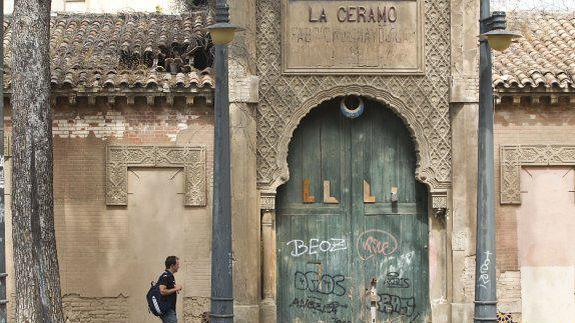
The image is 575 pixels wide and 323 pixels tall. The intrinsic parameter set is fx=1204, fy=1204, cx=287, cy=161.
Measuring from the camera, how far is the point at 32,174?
16.4 m

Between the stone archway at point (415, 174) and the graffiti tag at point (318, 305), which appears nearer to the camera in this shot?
the stone archway at point (415, 174)

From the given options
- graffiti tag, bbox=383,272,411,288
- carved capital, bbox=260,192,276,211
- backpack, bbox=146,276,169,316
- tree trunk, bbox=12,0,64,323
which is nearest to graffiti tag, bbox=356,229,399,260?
graffiti tag, bbox=383,272,411,288

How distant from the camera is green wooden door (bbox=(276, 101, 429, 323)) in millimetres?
19594

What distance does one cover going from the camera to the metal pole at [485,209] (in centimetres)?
1484

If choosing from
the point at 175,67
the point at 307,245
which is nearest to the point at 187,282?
the point at 307,245

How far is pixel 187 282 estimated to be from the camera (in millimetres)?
19234

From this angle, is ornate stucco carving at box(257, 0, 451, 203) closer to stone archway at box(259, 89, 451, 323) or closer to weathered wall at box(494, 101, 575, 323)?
A: stone archway at box(259, 89, 451, 323)

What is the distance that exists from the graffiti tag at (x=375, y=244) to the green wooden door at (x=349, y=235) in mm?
16

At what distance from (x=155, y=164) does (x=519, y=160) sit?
233 inches

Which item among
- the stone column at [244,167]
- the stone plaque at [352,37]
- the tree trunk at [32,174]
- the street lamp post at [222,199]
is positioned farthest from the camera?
the stone plaque at [352,37]

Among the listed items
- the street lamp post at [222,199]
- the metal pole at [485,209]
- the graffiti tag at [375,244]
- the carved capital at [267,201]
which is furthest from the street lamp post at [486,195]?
the carved capital at [267,201]

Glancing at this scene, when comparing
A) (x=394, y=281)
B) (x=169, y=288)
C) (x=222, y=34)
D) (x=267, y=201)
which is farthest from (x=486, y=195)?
(x=267, y=201)

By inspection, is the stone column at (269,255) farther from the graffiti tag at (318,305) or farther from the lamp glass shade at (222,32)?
the lamp glass shade at (222,32)

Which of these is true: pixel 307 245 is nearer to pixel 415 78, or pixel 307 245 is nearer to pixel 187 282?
pixel 187 282
